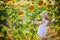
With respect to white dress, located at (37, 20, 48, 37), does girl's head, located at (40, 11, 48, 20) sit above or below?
above

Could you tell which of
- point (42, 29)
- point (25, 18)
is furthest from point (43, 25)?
point (25, 18)

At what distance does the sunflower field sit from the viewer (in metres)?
1.52

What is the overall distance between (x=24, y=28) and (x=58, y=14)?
40 cm

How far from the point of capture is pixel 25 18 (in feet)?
5.04

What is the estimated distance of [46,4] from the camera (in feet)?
5.14

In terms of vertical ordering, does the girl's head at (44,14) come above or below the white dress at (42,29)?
above

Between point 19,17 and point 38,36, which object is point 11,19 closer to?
point 19,17

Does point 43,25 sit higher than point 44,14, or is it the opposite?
point 44,14

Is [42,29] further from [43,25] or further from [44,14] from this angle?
[44,14]

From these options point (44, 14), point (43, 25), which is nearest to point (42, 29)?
point (43, 25)

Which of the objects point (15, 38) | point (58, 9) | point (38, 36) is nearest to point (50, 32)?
point (38, 36)

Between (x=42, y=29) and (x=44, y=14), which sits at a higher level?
(x=44, y=14)

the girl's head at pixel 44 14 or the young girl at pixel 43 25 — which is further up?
the girl's head at pixel 44 14

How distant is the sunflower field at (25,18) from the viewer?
1516mm
